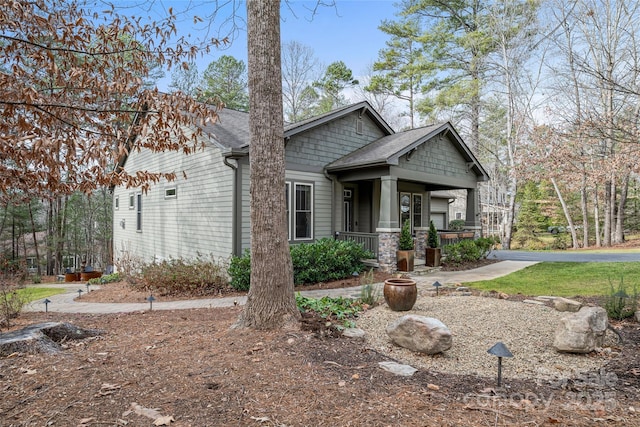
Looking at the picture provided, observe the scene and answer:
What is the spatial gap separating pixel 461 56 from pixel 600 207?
14.3 m

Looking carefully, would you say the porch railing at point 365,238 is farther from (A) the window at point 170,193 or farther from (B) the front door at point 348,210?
(A) the window at point 170,193

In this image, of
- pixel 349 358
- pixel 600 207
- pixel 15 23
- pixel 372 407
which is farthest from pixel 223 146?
pixel 600 207

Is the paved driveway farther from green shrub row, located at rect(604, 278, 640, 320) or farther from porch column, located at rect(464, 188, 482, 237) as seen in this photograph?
green shrub row, located at rect(604, 278, 640, 320)

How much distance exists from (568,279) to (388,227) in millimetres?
4855

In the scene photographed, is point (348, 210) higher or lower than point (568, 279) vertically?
higher

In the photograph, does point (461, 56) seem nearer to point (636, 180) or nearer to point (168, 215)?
point (636, 180)

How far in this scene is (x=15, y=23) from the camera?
4.12 meters

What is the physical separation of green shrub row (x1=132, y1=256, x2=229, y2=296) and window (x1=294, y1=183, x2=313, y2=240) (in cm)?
246

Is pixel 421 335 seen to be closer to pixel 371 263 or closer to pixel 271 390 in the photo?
pixel 271 390

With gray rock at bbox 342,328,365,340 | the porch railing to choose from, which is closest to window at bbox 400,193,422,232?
the porch railing

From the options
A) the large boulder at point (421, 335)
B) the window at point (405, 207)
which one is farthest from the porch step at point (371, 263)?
the large boulder at point (421, 335)

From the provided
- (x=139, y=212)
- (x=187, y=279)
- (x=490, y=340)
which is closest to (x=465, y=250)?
(x=490, y=340)

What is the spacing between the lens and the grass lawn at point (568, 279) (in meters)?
8.16

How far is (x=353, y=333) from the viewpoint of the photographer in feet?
15.6
